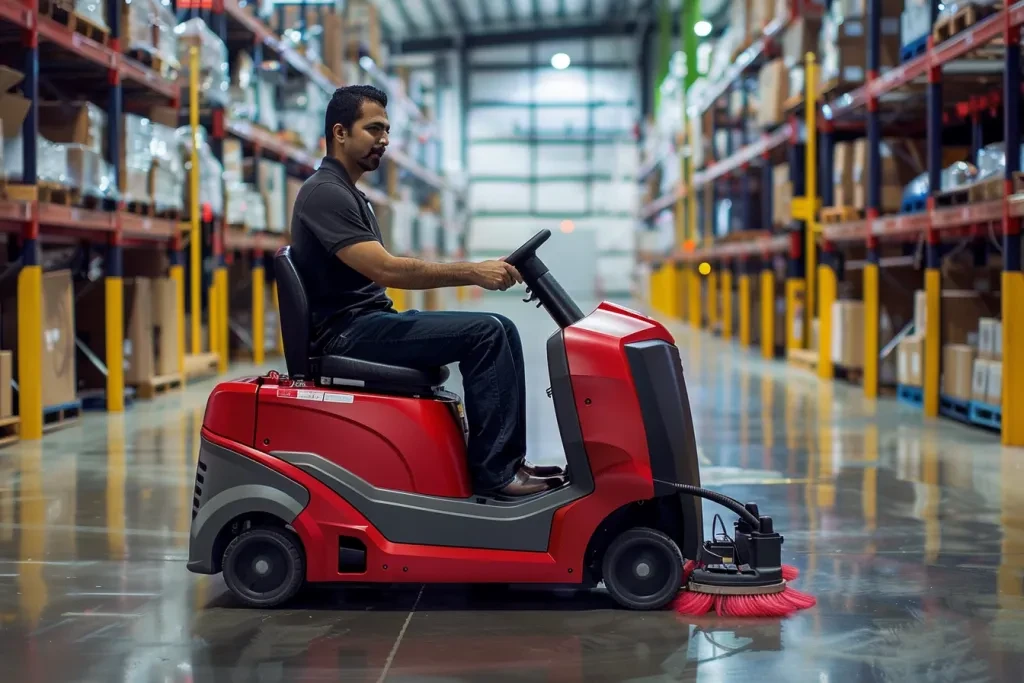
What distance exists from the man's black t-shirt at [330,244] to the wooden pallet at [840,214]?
27.1ft

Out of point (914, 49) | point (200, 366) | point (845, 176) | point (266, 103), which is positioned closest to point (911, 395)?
point (845, 176)

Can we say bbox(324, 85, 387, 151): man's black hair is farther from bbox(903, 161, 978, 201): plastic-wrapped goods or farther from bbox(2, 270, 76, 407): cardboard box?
bbox(903, 161, 978, 201): plastic-wrapped goods

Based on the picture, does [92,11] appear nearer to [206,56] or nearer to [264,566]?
[206,56]

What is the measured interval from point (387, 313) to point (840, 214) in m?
8.49

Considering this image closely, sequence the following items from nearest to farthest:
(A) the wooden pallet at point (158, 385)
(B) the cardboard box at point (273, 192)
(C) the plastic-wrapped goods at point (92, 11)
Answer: (C) the plastic-wrapped goods at point (92, 11), (A) the wooden pallet at point (158, 385), (B) the cardboard box at point (273, 192)

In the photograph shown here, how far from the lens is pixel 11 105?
7.17 metres

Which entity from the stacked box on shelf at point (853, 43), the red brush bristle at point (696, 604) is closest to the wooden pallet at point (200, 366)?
the stacked box on shelf at point (853, 43)

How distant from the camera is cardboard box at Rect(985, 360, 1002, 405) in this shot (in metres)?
7.87

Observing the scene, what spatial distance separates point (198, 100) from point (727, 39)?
8.95 meters

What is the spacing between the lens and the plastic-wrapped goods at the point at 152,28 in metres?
9.41

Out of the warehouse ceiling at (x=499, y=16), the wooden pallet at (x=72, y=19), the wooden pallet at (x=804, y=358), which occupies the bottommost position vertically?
the wooden pallet at (x=804, y=358)

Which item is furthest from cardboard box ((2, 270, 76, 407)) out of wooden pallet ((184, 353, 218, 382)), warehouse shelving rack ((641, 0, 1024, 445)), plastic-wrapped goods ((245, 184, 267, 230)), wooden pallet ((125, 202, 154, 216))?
warehouse shelving rack ((641, 0, 1024, 445))

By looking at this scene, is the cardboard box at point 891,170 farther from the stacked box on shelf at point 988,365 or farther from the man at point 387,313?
the man at point 387,313

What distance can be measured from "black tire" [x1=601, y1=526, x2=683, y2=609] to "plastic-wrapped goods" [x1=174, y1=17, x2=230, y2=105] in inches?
343
